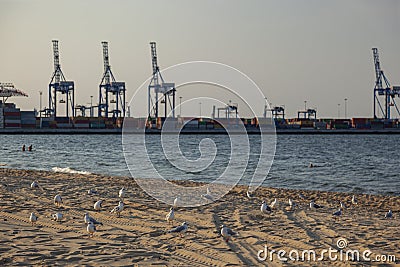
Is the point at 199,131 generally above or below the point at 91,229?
above

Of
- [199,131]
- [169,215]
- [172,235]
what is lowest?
[172,235]

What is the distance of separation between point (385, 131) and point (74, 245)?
126 meters

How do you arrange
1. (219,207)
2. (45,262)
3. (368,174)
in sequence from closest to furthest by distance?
(45,262) < (219,207) < (368,174)

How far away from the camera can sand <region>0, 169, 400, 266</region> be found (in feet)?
21.3

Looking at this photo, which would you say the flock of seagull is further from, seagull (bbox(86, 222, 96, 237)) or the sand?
the sand

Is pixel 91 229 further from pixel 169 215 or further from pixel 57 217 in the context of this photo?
pixel 169 215

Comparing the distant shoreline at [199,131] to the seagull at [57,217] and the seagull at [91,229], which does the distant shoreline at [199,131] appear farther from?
the seagull at [91,229]

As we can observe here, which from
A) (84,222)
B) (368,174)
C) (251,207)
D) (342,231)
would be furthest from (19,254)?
(368,174)

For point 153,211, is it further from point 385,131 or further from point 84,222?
point 385,131

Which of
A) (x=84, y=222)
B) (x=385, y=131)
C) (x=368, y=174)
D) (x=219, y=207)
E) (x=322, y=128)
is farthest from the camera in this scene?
(x=322, y=128)

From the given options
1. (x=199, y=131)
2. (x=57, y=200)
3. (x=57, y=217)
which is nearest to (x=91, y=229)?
(x=57, y=217)

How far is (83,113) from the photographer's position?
141 meters

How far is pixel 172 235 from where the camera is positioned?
26.0 feet

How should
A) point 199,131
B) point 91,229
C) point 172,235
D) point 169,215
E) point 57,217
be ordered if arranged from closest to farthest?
point 91,229
point 172,235
point 57,217
point 169,215
point 199,131
